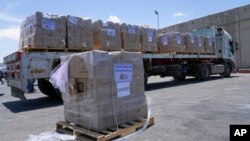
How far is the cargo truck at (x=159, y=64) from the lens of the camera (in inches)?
377

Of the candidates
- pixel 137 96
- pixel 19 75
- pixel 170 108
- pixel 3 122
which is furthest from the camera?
pixel 19 75

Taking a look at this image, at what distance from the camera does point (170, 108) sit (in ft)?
26.7

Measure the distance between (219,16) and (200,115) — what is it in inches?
1147

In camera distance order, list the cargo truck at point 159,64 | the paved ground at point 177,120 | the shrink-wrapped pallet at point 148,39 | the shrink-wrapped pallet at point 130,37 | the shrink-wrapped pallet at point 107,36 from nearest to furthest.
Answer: the paved ground at point 177,120 → the cargo truck at point 159,64 → the shrink-wrapped pallet at point 107,36 → the shrink-wrapped pallet at point 130,37 → the shrink-wrapped pallet at point 148,39

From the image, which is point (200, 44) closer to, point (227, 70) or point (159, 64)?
point (227, 70)

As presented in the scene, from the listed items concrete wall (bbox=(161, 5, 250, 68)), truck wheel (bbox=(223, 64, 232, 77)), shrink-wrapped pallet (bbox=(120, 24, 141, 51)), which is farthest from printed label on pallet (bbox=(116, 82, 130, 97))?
concrete wall (bbox=(161, 5, 250, 68))

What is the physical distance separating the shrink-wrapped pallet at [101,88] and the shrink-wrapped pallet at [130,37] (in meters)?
6.30

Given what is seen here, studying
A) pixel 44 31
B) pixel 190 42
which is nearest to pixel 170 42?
pixel 190 42

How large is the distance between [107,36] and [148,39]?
2827 mm

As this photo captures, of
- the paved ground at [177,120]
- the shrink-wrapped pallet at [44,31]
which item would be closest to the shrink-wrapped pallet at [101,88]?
the paved ground at [177,120]

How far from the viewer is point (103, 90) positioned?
18.1 ft

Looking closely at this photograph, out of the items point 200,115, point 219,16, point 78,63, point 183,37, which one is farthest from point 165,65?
point 219,16

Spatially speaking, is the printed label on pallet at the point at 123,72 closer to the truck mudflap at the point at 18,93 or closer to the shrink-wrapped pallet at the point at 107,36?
the truck mudflap at the point at 18,93

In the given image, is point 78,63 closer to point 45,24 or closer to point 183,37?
point 45,24
